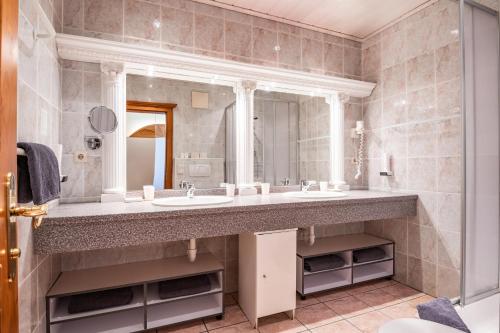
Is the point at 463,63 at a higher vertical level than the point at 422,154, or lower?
higher

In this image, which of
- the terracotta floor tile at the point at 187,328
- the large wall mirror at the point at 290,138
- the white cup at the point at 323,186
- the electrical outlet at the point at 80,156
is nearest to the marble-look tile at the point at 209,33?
the large wall mirror at the point at 290,138

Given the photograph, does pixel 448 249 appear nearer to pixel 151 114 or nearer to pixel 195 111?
pixel 195 111

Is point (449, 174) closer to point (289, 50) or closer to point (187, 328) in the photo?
point (289, 50)

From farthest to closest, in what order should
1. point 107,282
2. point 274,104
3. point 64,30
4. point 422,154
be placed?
point 274,104
point 422,154
point 64,30
point 107,282

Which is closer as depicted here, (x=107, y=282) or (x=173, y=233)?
(x=173, y=233)

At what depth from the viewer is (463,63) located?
45.2 inches

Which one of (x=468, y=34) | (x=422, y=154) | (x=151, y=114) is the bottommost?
(x=422, y=154)

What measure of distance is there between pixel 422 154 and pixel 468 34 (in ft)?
4.90

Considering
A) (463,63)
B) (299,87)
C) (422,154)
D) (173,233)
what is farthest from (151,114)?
(422,154)

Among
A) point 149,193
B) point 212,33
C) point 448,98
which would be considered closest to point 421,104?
point 448,98

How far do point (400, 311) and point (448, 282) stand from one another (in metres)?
0.50

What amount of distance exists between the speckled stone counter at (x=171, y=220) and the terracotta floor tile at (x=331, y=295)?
752mm

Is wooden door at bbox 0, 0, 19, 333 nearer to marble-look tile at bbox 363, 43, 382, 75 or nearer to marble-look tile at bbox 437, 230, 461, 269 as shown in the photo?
marble-look tile at bbox 437, 230, 461, 269

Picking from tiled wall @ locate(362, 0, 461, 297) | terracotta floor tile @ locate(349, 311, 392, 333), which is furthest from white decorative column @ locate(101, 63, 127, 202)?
tiled wall @ locate(362, 0, 461, 297)
